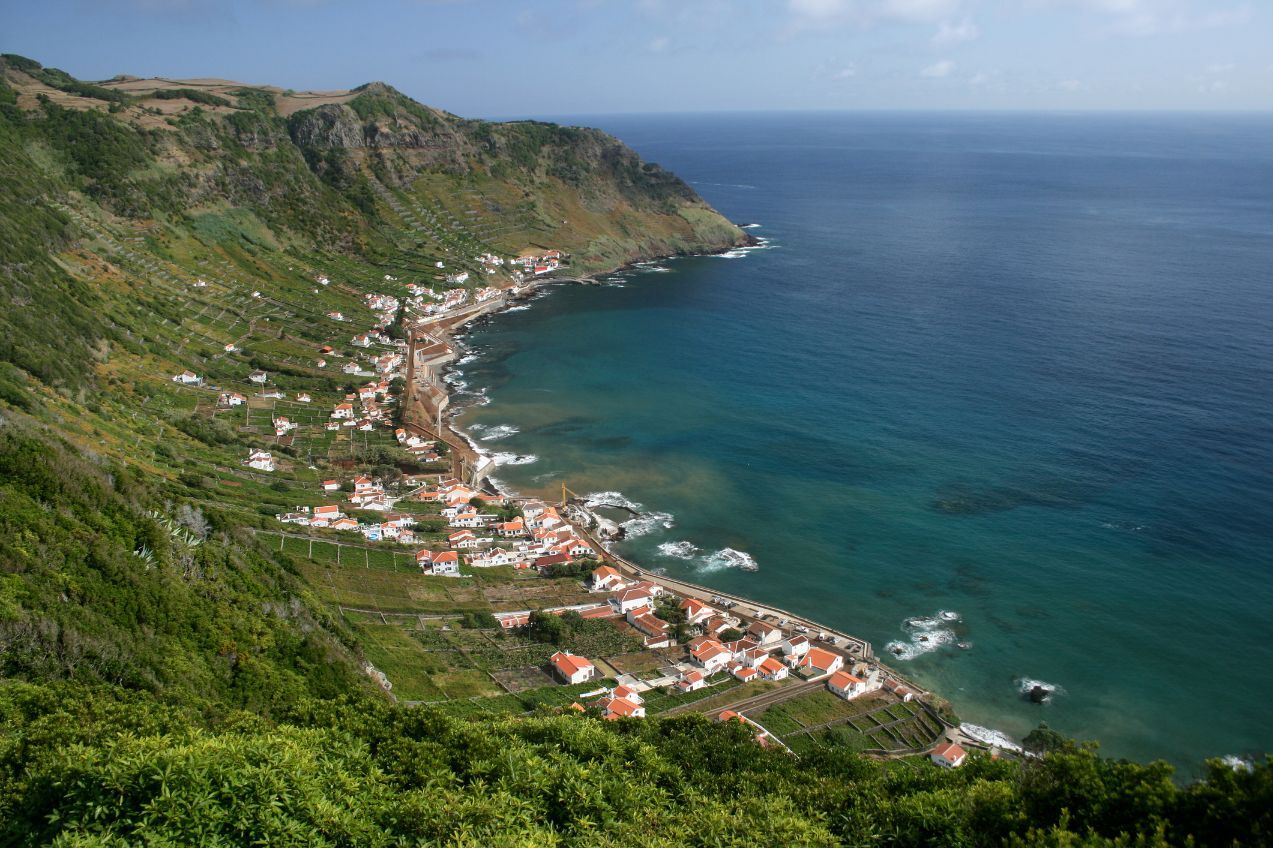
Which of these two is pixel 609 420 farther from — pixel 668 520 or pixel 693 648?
pixel 693 648

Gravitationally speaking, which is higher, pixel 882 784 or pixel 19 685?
pixel 19 685

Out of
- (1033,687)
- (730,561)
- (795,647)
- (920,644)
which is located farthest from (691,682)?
(1033,687)

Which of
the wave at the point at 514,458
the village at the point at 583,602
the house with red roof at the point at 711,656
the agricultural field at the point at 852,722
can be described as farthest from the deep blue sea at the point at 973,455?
the house with red roof at the point at 711,656

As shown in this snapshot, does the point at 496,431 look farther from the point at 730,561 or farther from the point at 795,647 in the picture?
the point at 795,647

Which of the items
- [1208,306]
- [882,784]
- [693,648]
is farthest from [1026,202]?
[882,784]

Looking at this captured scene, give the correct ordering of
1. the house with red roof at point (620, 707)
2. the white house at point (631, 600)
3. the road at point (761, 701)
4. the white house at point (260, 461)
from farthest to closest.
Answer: the white house at point (260, 461), the white house at point (631, 600), the road at point (761, 701), the house with red roof at point (620, 707)

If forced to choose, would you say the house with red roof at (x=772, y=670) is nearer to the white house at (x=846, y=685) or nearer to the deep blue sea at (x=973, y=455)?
the white house at (x=846, y=685)
